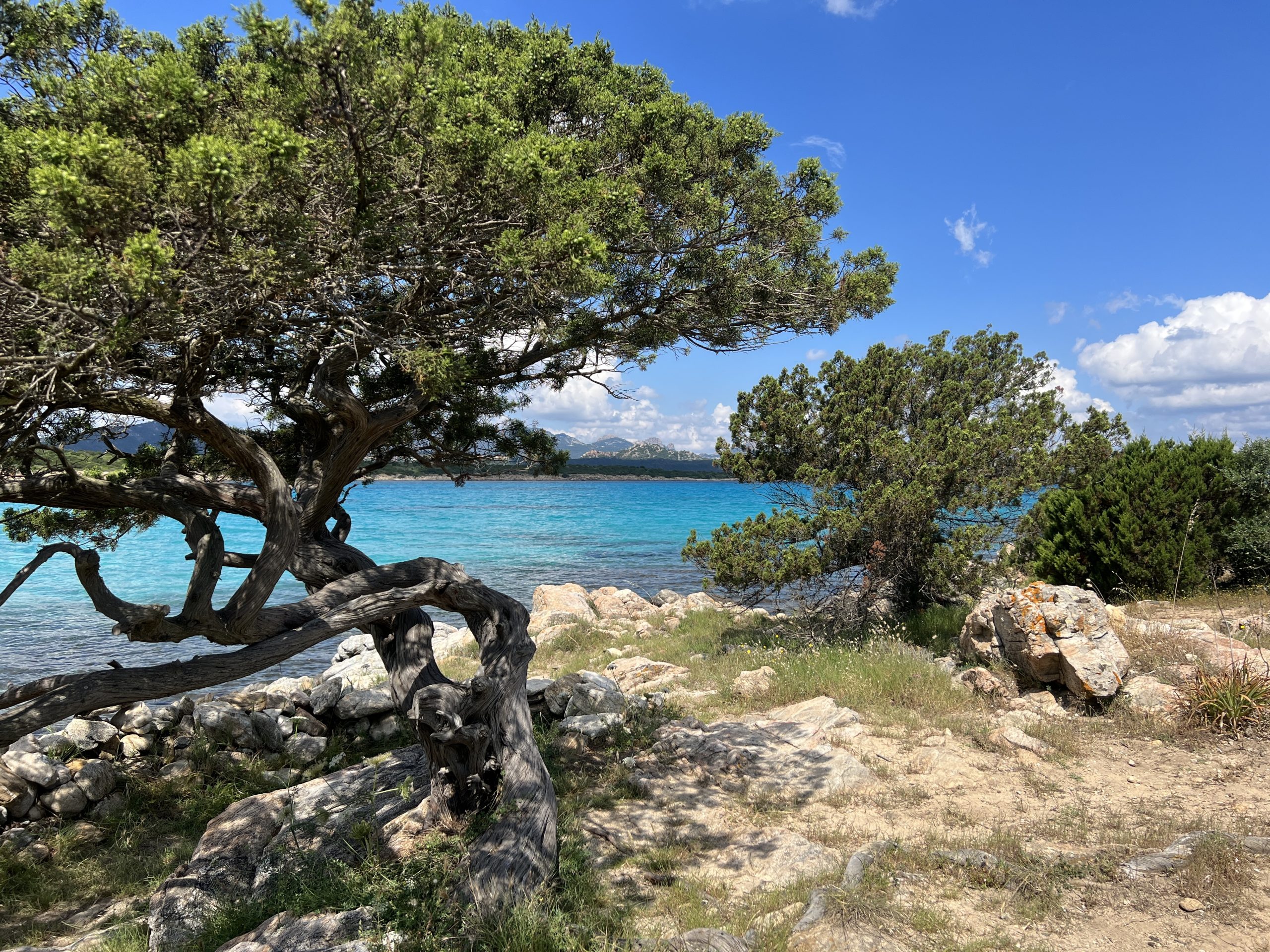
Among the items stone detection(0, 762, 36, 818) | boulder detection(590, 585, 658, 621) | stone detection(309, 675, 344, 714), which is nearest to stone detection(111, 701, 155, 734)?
stone detection(0, 762, 36, 818)

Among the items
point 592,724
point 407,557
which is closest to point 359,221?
point 592,724

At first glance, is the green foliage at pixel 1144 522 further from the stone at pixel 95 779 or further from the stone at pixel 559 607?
the stone at pixel 95 779

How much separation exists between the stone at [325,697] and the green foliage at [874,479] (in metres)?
5.87

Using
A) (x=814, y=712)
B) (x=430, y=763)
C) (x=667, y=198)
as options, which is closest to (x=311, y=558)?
(x=430, y=763)

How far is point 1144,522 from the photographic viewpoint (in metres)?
12.9

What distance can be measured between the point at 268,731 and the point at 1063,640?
10.3 m

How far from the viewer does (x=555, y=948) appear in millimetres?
3967

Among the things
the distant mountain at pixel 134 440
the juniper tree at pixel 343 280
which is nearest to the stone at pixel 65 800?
the juniper tree at pixel 343 280

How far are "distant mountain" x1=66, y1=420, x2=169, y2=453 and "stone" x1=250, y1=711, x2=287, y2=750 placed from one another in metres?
3.85

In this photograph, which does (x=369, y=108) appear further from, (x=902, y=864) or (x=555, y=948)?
(x=902, y=864)

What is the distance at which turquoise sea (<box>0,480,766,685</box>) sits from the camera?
15.4 meters

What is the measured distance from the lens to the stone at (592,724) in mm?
8297

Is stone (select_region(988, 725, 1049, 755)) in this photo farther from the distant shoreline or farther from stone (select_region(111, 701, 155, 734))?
the distant shoreline

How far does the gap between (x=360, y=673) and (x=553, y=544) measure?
1025 inches
